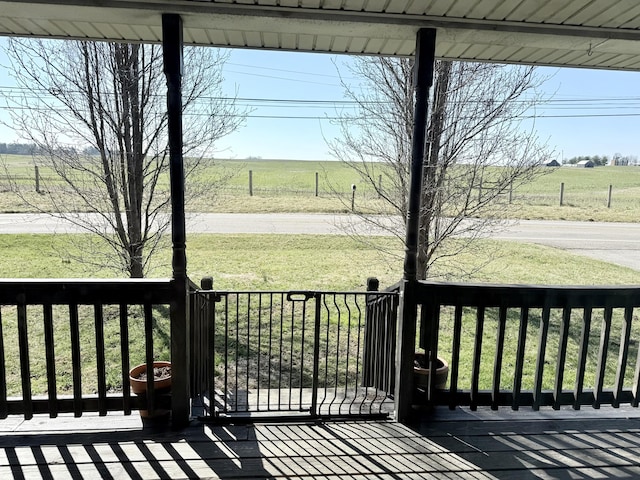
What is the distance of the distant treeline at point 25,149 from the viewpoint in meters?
4.62

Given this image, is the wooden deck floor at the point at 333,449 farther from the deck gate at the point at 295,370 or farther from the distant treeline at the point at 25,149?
the distant treeline at the point at 25,149

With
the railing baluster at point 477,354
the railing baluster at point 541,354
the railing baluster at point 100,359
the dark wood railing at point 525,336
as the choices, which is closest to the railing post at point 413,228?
the dark wood railing at point 525,336

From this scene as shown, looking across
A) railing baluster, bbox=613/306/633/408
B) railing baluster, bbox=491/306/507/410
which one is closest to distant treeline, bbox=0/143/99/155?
railing baluster, bbox=491/306/507/410

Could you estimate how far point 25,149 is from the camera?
4641 millimetres

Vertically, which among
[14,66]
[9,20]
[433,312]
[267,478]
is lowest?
[267,478]

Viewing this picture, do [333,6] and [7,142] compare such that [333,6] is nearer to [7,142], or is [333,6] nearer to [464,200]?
[464,200]

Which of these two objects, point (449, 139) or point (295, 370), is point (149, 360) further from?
point (449, 139)

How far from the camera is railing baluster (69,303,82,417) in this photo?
2.40 meters

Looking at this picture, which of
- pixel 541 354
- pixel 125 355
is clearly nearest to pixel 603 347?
pixel 541 354

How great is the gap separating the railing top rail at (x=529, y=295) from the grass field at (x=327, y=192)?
2606 millimetres

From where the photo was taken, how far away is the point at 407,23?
7.55 ft

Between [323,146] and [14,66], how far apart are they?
11.3ft

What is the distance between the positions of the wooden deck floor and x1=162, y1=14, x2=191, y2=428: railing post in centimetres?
24

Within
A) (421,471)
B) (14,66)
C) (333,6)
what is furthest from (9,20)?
(421,471)
